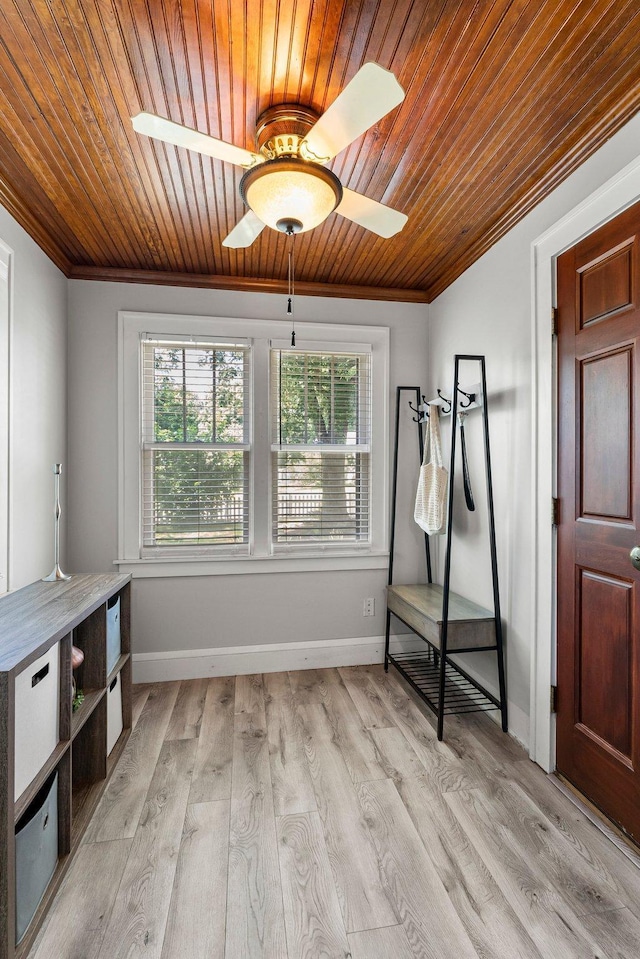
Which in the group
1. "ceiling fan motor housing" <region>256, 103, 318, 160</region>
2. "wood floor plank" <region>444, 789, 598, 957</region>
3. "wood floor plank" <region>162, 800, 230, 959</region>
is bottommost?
"wood floor plank" <region>162, 800, 230, 959</region>

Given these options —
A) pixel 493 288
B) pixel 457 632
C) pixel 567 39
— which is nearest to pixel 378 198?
pixel 493 288

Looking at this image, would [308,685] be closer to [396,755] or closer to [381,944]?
[396,755]

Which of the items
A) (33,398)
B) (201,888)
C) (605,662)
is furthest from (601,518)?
(33,398)

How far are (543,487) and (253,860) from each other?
1.84 metres

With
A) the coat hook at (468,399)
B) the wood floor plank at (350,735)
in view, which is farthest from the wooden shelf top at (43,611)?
the coat hook at (468,399)

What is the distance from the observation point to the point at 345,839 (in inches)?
68.2

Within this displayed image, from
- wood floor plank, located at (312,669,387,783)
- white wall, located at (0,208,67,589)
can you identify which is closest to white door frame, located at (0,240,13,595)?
white wall, located at (0,208,67,589)

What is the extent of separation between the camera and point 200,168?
1.98 m

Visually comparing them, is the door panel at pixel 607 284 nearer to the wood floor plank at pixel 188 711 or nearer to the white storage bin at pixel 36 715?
the white storage bin at pixel 36 715

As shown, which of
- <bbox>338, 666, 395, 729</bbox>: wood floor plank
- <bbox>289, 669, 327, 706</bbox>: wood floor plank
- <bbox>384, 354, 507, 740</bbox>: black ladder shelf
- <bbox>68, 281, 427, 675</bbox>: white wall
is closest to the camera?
<bbox>384, 354, 507, 740</bbox>: black ladder shelf

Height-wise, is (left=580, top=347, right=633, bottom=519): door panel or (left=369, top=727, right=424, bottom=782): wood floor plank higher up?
(left=580, top=347, right=633, bottom=519): door panel

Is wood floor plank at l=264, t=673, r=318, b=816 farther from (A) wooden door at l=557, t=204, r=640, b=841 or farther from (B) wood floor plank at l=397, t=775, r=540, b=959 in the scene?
(A) wooden door at l=557, t=204, r=640, b=841

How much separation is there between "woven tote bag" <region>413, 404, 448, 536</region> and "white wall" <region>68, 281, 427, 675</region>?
1.26 feet

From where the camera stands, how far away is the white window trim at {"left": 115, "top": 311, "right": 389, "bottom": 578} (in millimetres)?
3012
